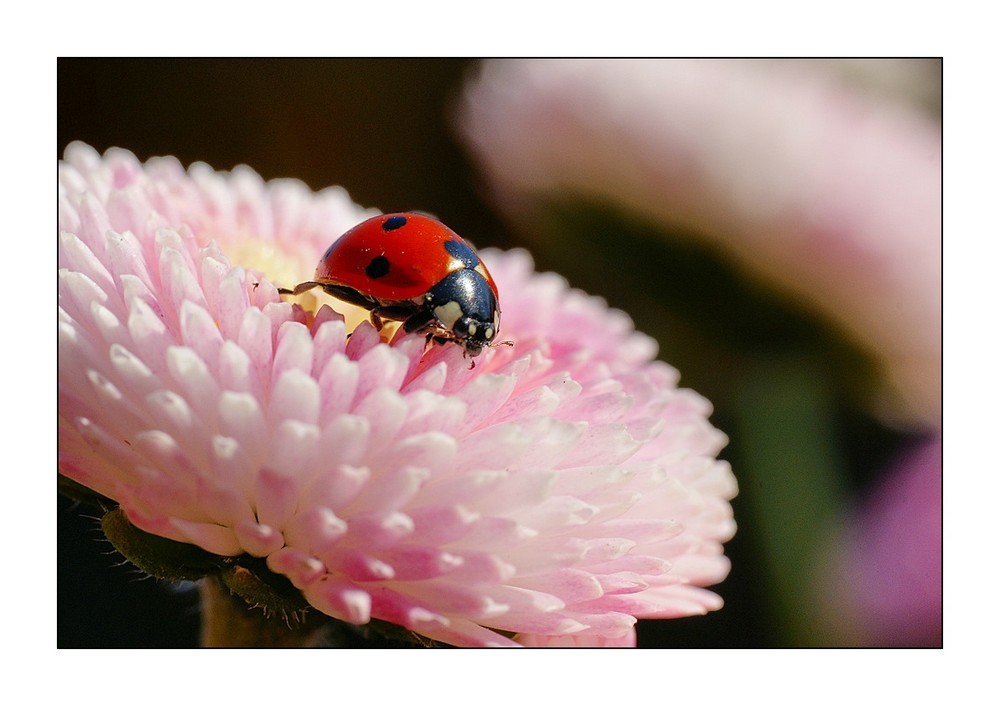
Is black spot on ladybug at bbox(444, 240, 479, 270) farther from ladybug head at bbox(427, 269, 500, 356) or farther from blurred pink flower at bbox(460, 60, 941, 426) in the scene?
blurred pink flower at bbox(460, 60, 941, 426)

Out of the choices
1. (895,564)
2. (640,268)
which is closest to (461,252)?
(640,268)

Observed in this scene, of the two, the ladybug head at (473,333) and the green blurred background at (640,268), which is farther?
the green blurred background at (640,268)

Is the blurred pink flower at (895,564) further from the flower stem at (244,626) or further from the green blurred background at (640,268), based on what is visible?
the flower stem at (244,626)

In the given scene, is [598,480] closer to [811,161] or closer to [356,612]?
[356,612]

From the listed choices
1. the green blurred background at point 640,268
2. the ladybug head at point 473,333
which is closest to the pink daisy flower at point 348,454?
the ladybug head at point 473,333

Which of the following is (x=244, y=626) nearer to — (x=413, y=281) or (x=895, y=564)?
(x=413, y=281)

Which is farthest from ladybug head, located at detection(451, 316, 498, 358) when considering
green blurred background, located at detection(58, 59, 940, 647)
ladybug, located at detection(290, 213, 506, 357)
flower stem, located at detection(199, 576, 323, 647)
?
green blurred background, located at detection(58, 59, 940, 647)

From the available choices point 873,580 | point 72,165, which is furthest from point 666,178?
point 72,165
